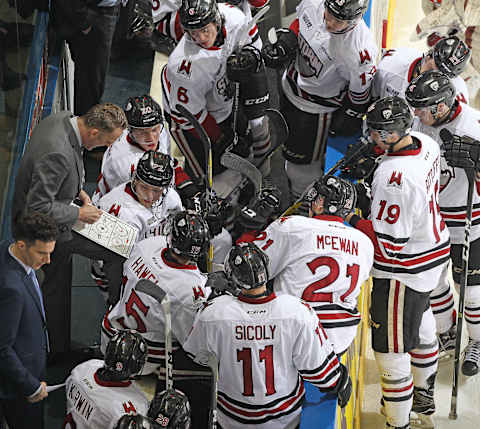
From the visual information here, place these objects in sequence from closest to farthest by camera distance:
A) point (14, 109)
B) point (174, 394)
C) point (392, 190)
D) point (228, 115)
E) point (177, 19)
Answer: point (174, 394) → point (392, 190) → point (14, 109) → point (228, 115) → point (177, 19)

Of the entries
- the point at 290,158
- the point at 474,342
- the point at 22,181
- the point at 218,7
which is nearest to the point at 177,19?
the point at 218,7

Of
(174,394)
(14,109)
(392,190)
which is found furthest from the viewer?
(14,109)

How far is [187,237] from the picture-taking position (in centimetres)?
331

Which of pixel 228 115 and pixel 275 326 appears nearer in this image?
pixel 275 326

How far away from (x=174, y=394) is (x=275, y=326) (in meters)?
0.43

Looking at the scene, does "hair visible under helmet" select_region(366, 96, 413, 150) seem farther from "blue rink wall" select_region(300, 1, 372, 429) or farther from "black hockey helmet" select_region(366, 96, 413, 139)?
"blue rink wall" select_region(300, 1, 372, 429)

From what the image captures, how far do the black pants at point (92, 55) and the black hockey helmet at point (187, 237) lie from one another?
90.9 inches

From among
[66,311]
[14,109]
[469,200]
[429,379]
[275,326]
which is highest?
[14,109]

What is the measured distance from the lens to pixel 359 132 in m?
4.75

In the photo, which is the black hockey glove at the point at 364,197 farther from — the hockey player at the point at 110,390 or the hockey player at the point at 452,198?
the hockey player at the point at 110,390

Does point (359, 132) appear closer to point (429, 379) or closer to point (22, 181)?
point (429, 379)

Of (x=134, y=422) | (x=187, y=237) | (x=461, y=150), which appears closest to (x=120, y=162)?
(x=187, y=237)

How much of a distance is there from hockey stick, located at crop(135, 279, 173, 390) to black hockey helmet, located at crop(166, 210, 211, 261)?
172 mm

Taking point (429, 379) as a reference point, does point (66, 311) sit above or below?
above
